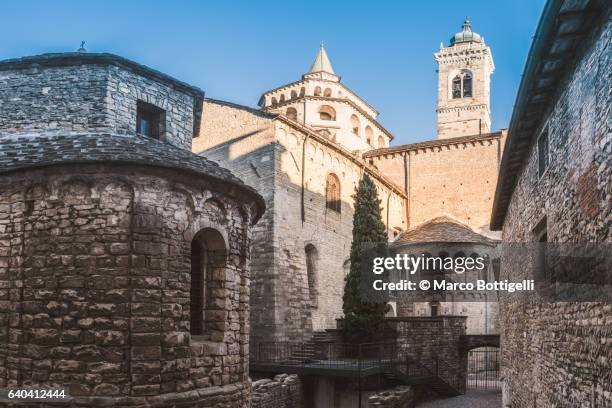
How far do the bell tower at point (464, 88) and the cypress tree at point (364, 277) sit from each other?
28.7m

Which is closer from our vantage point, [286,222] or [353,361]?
[353,361]

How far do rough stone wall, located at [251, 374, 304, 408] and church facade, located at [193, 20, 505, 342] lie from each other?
3.44 metres

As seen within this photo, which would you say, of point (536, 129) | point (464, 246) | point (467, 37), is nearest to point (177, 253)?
point (536, 129)

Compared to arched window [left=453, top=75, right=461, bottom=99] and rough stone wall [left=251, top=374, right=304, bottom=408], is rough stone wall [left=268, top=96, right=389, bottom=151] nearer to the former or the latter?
arched window [left=453, top=75, right=461, bottom=99]

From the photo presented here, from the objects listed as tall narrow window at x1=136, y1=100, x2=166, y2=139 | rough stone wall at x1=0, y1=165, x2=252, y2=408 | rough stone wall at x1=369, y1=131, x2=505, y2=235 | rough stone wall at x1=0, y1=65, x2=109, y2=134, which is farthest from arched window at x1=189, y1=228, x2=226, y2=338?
rough stone wall at x1=369, y1=131, x2=505, y2=235

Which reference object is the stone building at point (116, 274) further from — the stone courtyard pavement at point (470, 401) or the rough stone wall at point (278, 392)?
the stone courtyard pavement at point (470, 401)

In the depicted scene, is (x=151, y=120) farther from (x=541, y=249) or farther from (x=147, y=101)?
(x=541, y=249)

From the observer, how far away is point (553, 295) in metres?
9.68

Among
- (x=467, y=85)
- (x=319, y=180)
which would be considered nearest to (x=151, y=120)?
(x=319, y=180)

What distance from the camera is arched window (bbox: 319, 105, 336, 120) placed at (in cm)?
3640

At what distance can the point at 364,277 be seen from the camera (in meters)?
24.0

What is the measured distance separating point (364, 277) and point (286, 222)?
384cm

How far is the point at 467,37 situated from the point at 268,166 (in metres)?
38.0

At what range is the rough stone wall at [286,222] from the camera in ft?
71.5
